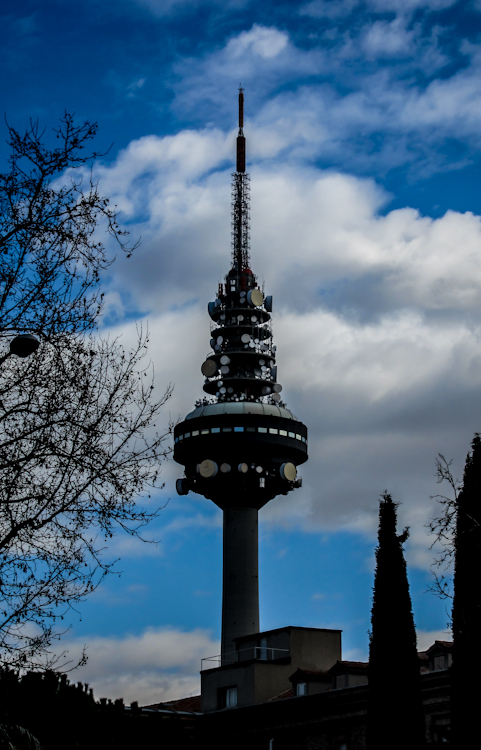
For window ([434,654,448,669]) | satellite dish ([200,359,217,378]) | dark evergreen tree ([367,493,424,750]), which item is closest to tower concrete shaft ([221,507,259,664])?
satellite dish ([200,359,217,378])

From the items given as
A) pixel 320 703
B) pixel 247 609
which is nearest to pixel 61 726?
pixel 320 703

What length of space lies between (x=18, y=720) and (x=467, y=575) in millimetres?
14401

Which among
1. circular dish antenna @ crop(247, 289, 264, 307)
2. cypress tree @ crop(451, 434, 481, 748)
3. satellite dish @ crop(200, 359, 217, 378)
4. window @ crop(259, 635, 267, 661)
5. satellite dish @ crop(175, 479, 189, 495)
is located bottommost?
cypress tree @ crop(451, 434, 481, 748)

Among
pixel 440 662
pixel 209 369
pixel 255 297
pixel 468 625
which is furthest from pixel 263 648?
pixel 255 297

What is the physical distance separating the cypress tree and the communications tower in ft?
214

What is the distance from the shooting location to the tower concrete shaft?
97.9 metres

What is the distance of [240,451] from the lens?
101m

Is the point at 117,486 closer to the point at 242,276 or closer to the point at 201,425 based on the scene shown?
the point at 201,425

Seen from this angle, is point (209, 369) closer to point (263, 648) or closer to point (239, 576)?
point (239, 576)

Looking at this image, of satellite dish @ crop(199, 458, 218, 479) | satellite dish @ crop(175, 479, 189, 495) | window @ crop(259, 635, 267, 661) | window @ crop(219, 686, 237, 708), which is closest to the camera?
window @ crop(219, 686, 237, 708)

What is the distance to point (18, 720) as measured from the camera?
1019 inches

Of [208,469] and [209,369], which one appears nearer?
[208,469]

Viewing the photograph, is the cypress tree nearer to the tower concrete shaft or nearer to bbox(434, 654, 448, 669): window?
bbox(434, 654, 448, 669): window

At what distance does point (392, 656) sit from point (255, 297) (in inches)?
2857
